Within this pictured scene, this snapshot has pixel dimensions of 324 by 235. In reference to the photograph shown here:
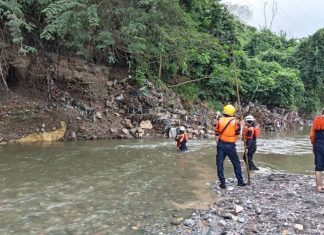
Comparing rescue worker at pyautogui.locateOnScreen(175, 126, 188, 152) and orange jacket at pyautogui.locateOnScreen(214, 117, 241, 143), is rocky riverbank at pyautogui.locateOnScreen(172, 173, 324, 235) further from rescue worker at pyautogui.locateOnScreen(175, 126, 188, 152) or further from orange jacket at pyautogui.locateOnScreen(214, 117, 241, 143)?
rescue worker at pyautogui.locateOnScreen(175, 126, 188, 152)

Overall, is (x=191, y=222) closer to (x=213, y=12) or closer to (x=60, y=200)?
(x=60, y=200)

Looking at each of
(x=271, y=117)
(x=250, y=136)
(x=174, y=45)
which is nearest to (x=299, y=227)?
(x=250, y=136)

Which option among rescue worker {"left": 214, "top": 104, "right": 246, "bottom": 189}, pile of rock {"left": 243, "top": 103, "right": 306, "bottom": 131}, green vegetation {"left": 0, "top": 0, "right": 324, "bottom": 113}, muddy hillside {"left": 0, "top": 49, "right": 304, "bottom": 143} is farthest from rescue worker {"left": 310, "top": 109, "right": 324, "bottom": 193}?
pile of rock {"left": 243, "top": 103, "right": 306, "bottom": 131}

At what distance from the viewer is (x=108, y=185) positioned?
9.08 m

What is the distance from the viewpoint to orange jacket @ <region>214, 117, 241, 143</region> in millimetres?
9008

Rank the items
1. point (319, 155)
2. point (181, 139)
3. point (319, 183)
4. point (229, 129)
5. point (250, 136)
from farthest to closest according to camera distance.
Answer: point (181, 139) < point (250, 136) < point (229, 129) < point (319, 155) < point (319, 183)

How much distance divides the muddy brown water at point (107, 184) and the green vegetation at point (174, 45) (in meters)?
3.20

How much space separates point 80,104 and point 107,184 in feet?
31.8

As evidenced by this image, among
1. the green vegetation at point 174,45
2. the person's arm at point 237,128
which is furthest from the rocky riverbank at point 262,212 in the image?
the green vegetation at point 174,45

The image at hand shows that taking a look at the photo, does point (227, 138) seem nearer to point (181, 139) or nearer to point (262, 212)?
point (262, 212)

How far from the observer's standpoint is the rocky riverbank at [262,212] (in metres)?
6.23

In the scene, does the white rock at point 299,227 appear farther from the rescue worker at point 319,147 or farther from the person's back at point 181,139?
the person's back at point 181,139

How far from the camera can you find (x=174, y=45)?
20109 mm

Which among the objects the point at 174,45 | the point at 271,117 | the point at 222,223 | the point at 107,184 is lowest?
the point at 222,223
